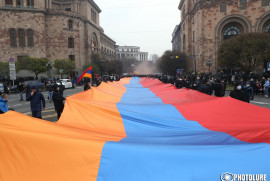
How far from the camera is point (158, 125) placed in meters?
5.13

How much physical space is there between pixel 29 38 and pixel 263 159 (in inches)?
1912

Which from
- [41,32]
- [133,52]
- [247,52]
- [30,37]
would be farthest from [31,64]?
[133,52]

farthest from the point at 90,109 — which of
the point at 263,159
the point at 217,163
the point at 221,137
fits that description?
the point at 263,159

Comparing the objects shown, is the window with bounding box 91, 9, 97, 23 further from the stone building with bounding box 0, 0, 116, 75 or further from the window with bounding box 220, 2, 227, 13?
the window with bounding box 220, 2, 227, 13

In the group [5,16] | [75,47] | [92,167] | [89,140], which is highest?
[5,16]

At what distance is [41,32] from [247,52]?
124 feet

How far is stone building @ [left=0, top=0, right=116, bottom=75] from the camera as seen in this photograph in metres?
42.6

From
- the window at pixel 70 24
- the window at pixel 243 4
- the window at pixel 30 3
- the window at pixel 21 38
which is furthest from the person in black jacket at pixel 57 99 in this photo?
the window at pixel 70 24

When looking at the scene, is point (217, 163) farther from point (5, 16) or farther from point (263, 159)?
point (5, 16)

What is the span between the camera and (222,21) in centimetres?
4219

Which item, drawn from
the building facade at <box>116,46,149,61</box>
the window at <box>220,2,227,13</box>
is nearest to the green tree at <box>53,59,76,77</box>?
the window at <box>220,2,227,13</box>

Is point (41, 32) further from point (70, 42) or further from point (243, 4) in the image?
point (243, 4)

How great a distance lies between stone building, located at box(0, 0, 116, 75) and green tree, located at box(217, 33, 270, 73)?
109 feet

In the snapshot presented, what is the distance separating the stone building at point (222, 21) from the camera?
39719mm
